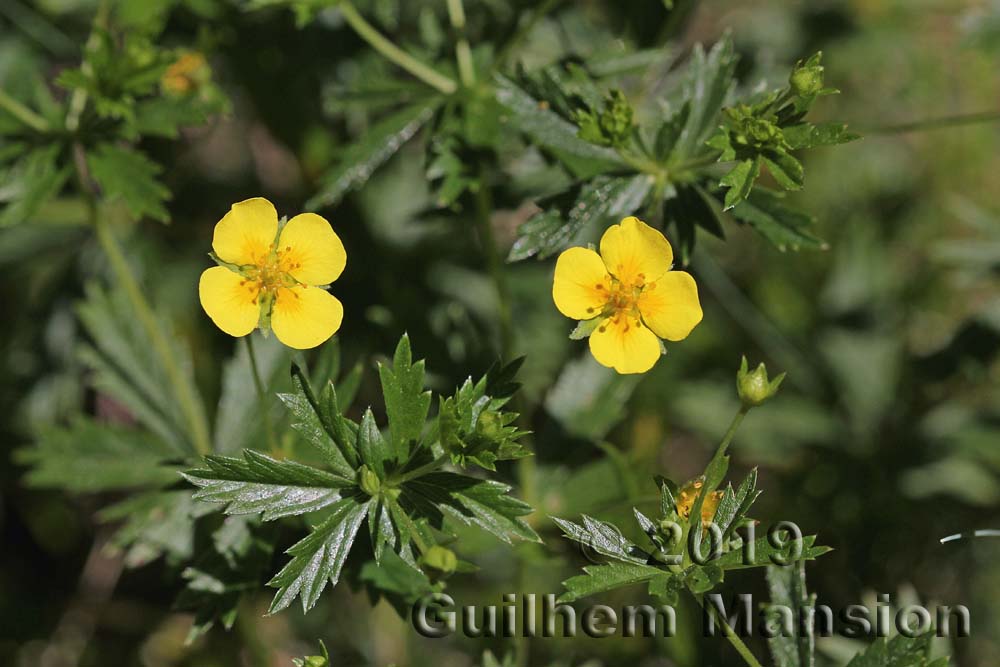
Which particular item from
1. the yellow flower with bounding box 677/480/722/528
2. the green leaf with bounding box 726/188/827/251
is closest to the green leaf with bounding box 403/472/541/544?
the yellow flower with bounding box 677/480/722/528

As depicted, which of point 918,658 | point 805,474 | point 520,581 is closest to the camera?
point 918,658

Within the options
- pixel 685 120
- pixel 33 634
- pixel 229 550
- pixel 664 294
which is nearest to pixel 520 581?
pixel 229 550

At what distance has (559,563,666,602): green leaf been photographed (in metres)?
2.02

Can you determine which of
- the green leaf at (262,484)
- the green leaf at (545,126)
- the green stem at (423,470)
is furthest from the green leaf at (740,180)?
the green leaf at (262,484)

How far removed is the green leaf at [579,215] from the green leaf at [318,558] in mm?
763

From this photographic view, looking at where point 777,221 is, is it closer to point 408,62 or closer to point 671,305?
point 671,305

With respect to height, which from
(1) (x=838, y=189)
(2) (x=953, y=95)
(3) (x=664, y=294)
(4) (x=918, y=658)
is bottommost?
(4) (x=918, y=658)

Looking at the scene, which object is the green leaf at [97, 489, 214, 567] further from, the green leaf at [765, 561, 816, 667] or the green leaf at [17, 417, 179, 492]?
the green leaf at [765, 561, 816, 667]

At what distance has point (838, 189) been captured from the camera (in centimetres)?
437

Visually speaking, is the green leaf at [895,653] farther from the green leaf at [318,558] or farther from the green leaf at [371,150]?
the green leaf at [371,150]

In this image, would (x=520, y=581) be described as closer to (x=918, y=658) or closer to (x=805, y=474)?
(x=918, y=658)

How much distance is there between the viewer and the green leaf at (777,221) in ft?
7.93

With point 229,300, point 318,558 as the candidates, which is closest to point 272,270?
point 229,300

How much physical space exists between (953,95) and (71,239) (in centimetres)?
410
